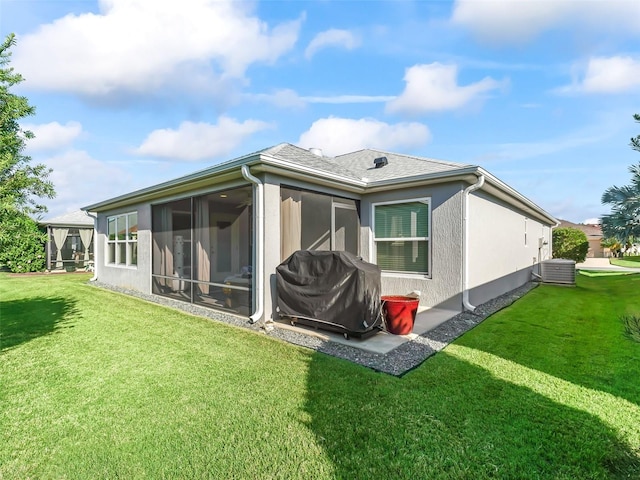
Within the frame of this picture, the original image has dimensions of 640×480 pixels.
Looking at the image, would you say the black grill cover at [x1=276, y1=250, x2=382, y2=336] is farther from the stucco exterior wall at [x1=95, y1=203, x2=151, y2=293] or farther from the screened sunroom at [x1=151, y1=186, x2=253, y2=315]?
the stucco exterior wall at [x1=95, y1=203, x2=151, y2=293]

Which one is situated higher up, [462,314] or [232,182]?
[232,182]

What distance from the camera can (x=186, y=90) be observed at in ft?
44.5

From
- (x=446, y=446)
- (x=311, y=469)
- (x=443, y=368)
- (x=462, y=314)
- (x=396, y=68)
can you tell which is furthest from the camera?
(x=396, y=68)

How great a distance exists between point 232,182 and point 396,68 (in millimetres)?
6878

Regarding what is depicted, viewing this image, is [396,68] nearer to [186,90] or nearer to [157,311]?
[186,90]

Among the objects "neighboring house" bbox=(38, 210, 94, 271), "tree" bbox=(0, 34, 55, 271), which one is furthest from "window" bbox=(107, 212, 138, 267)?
"neighboring house" bbox=(38, 210, 94, 271)

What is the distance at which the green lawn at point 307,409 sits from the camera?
7.84ft

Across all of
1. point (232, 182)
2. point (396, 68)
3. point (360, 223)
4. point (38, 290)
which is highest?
point (396, 68)

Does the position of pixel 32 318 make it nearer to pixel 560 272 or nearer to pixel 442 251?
pixel 442 251

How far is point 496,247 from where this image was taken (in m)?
8.92

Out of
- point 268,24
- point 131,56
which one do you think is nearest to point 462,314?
point 268,24

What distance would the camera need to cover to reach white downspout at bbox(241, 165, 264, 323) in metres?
6.05

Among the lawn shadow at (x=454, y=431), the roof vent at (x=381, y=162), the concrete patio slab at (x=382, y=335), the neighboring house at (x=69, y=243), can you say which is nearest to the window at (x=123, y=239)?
the concrete patio slab at (x=382, y=335)

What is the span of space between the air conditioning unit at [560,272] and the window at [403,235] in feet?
25.2
